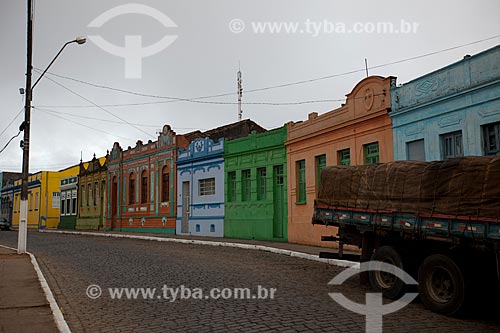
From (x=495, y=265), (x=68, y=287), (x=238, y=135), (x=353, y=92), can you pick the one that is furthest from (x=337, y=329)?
(x=238, y=135)

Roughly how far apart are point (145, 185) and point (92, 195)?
32.1 ft

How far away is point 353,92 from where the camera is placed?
1731cm

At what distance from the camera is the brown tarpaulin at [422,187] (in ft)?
22.7

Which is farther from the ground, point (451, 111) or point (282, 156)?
point (451, 111)

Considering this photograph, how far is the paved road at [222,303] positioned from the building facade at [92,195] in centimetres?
2503

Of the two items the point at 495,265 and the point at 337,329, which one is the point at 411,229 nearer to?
the point at 495,265

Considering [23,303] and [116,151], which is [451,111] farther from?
[116,151]

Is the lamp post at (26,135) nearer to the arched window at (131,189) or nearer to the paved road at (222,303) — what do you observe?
the paved road at (222,303)

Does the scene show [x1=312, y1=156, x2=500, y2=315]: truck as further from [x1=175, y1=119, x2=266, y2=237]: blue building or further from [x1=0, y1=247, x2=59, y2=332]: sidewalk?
[x1=175, y1=119, x2=266, y2=237]: blue building

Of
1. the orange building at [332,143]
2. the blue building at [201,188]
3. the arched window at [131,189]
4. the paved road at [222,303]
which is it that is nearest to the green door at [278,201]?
the orange building at [332,143]

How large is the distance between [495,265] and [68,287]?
809 cm

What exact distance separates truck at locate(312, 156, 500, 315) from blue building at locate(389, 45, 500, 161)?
4847 mm

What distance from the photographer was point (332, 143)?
18516 millimetres

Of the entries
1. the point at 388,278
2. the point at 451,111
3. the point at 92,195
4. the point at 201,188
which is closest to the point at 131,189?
the point at 92,195
